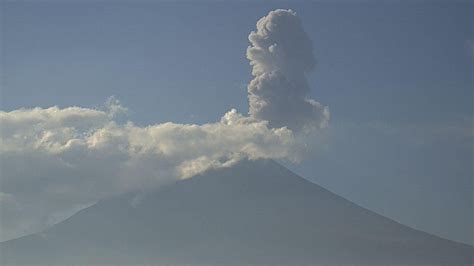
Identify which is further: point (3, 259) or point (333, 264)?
point (3, 259)

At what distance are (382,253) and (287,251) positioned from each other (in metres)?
22.8

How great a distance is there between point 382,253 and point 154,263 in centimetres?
5531

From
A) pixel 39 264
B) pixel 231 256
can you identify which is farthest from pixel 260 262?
pixel 39 264

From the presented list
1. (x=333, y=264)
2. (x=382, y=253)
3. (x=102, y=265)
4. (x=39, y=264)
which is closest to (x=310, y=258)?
(x=333, y=264)

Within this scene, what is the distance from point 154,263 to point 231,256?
19171mm

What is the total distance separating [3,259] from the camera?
7869 inches

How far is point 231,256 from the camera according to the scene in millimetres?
194000

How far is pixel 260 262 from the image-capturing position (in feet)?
618

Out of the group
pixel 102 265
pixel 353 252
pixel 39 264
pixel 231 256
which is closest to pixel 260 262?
pixel 231 256

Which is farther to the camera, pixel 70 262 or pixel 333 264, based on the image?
pixel 70 262

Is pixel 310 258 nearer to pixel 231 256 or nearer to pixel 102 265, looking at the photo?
pixel 231 256

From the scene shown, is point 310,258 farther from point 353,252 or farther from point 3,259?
point 3,259

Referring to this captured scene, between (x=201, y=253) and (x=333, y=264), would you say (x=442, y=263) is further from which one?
(x=201, y=253)

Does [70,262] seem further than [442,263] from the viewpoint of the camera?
Yes
